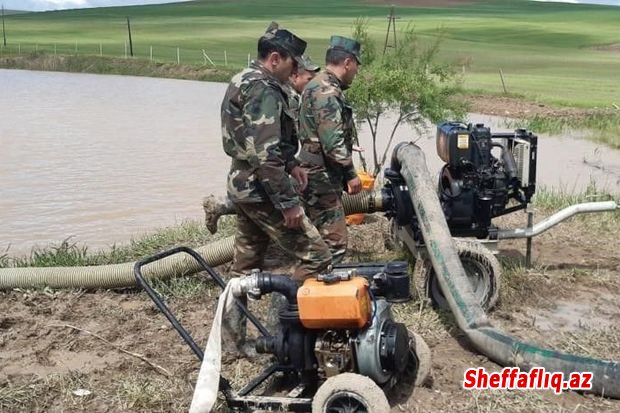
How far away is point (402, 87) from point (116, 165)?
6.39 metres

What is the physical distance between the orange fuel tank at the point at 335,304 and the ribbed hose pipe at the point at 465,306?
1314mm

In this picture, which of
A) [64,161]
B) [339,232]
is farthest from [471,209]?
[64,161]

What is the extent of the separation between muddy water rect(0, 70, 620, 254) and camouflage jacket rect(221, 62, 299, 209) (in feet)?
16.2

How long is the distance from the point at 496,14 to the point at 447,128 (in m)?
83.8

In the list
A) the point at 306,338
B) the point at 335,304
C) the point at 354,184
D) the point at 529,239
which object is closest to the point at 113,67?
the point at 529,239

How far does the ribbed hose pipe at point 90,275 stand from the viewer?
685 centimetres

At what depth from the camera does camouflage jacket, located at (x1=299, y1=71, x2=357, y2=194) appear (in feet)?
19.7

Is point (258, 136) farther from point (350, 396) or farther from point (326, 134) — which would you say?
point (350, 396)

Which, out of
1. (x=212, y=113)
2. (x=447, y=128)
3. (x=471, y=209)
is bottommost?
(x=212, y=113)

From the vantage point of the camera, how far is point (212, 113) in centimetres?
2386

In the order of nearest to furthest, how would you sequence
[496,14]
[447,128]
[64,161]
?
[447,128] < [64,161] < [496,14]

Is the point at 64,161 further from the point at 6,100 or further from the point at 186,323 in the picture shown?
the point at 6,100

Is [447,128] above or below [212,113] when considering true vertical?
above

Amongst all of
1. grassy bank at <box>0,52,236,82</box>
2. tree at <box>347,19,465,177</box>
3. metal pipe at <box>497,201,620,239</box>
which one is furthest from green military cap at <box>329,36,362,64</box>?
grassy bank at <box>0,52,236,82</box>
